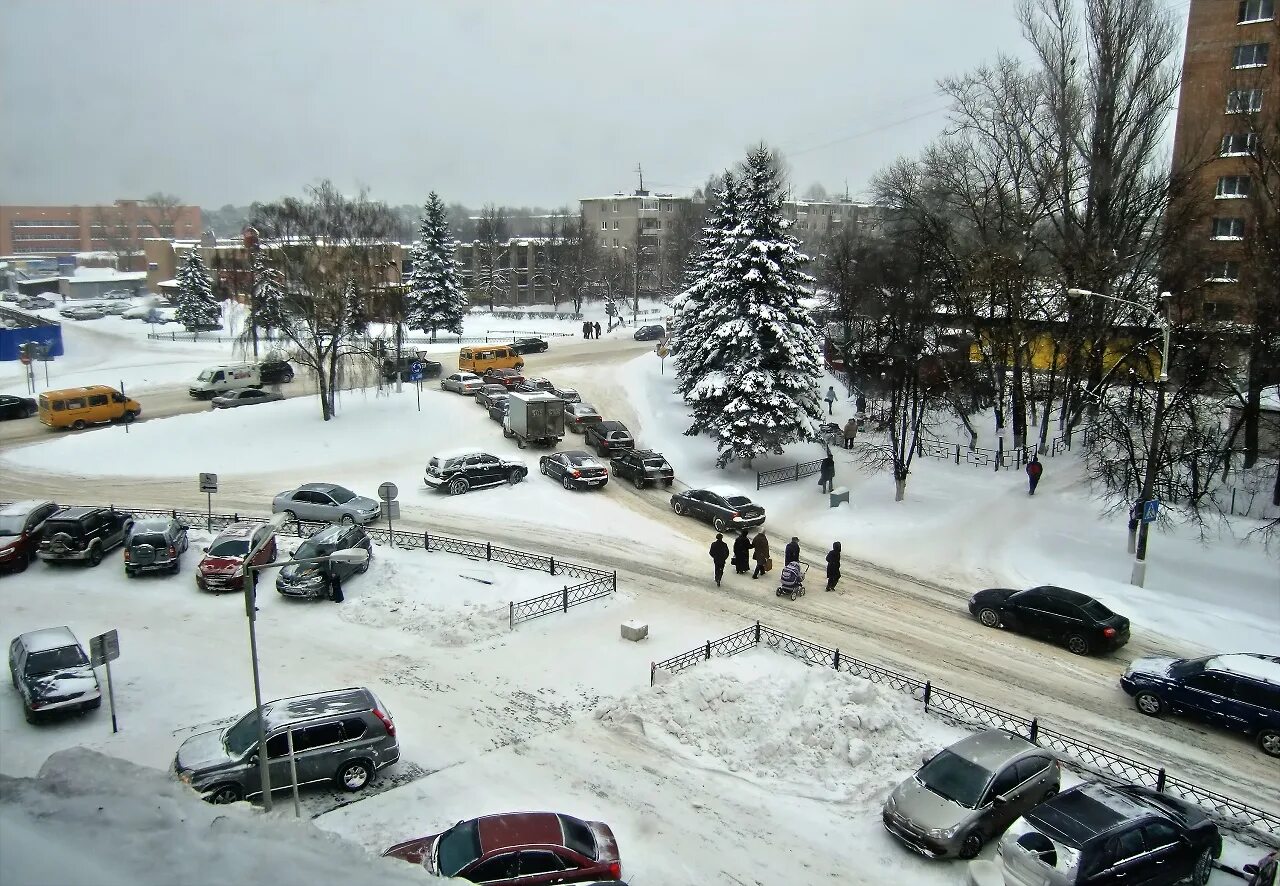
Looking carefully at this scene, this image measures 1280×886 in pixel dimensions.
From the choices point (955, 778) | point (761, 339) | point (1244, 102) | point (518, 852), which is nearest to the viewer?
point (518, 852)

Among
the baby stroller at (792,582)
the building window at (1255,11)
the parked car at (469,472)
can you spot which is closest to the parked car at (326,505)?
the parked car at (469,472)

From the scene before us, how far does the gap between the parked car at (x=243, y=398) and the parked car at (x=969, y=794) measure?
35.9 meters

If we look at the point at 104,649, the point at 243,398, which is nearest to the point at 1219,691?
the point at 104,649

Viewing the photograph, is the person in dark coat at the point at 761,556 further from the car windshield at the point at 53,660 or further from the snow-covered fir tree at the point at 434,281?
the snow-covered fir tree at the point at 434,281

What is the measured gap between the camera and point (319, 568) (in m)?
19.4

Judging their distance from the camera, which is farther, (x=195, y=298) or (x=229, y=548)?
(x=195, y=298)

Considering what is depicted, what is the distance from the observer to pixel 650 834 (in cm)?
1104

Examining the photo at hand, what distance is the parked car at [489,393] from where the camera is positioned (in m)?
40.4

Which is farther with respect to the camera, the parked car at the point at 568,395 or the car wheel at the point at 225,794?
the parked car at the point at 568,395

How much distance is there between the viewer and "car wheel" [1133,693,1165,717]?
1514cm

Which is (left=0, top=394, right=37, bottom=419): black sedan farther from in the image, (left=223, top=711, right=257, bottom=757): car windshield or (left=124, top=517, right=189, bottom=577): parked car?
(left=223, top=711, right=257, bottom=757): car windshield

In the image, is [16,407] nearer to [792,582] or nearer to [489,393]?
[489,393]

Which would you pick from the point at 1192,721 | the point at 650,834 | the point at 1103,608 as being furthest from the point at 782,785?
the point at 1103,608

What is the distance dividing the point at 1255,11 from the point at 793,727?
45.5 metres
